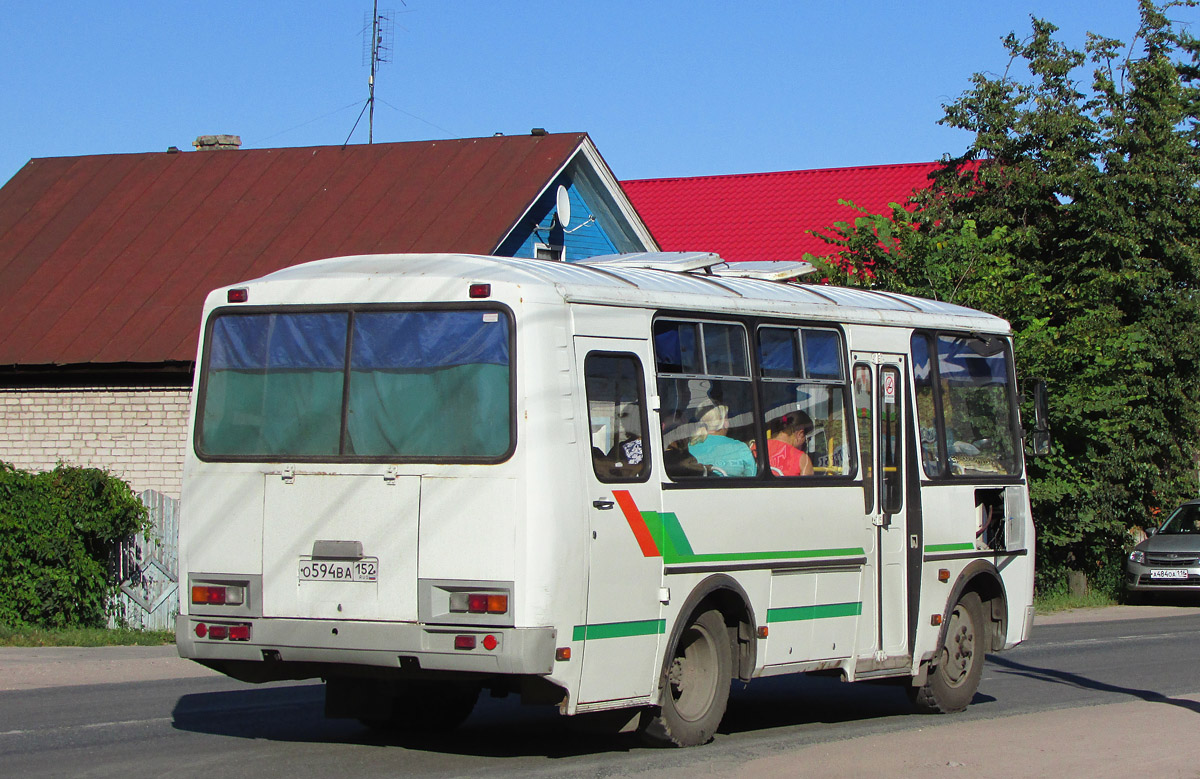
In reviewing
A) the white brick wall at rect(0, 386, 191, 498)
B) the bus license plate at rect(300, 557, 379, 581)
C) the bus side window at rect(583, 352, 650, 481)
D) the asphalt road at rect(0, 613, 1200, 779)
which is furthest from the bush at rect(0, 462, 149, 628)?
the bus side window at rect(583, 352, 650, 481)

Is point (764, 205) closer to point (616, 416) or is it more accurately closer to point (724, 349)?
point (724, 349)

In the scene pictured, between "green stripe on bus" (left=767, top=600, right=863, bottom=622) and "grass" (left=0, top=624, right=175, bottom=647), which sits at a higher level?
"green stripe on bus" (left=767, top=600, right=863, bottom=622)

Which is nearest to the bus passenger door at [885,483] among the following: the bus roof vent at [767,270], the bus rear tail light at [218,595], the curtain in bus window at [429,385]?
the bus roof vent at [767,270]

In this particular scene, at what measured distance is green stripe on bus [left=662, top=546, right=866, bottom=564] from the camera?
360 inches

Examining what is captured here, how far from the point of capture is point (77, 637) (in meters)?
16.6

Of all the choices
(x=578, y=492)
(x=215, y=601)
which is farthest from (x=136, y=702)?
(x=578, y=492)

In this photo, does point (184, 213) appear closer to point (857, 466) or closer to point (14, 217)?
point (14, 217)

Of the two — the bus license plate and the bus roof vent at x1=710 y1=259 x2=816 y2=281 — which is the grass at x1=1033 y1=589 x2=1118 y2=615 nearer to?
the bus roof vent at x1=710 y1=259 x2=816 y2=281

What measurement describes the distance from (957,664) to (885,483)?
6.40ft

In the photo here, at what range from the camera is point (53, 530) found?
17.0 metres

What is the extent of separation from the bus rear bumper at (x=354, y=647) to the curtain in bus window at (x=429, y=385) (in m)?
0.97

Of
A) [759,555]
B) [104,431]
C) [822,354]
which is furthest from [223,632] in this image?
[104,431]

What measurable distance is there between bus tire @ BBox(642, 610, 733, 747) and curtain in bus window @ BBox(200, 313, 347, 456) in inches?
98.4

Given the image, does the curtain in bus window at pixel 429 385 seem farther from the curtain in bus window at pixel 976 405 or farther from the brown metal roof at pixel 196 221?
the brown metal roof at pixel 196 221
